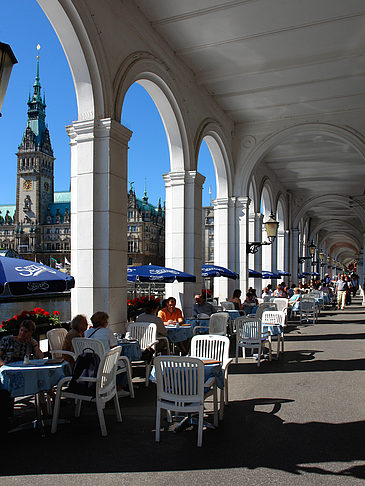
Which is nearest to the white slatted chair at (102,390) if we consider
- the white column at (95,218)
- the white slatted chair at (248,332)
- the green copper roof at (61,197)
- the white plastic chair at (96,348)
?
the white plastic chair at (96,348)

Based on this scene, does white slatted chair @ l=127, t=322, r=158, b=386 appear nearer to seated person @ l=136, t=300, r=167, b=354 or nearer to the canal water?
seated person @ l=136, t=300, r=167, b=354

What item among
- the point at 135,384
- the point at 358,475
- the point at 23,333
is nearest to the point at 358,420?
the point at 358,475

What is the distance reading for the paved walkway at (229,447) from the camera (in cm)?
359

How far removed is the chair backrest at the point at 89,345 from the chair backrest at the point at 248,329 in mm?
3496

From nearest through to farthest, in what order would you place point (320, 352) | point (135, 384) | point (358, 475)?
point (358, 475) < point (135, 384) < point (320, 352)

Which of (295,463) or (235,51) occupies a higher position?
(235,51)

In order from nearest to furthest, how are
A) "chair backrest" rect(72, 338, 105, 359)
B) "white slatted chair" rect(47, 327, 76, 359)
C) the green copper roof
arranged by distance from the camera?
"chair backrest" rect(72, 338, 105, 359), "white slatted chair" rect(47, 327, 76, 359), the green copper roof

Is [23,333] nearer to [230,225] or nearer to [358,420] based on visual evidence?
[358,420]

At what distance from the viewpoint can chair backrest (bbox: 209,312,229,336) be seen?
8.09 meters

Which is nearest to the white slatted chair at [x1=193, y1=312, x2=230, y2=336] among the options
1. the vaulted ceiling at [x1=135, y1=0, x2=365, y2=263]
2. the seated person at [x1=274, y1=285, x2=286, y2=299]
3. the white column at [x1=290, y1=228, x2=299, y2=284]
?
the vaulted ceiling at [x1=135, y1=0, x2=365, y2=263]

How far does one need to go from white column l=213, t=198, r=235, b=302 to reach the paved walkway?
799 centimetres

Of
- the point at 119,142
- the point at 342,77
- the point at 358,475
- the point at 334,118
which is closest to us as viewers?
the point at 358,475

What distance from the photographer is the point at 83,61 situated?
7.04 metres

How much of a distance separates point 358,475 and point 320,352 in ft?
19.0
